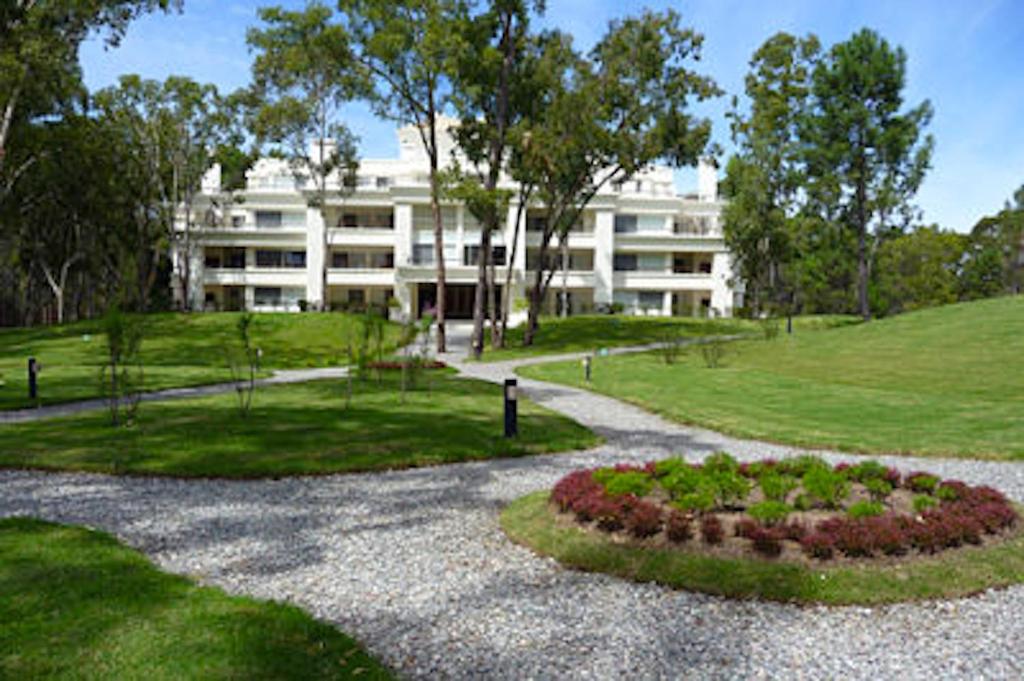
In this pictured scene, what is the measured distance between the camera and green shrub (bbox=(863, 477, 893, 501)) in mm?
6973

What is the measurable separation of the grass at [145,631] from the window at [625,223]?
166 feet

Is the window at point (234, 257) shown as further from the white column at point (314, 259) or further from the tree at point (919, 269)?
the tree at point (919, 269)

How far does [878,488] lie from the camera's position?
6.97 metres

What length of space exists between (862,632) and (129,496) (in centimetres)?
739

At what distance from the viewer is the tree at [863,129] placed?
41.9 m

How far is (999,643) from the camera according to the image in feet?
14.6

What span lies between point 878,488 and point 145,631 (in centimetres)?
642

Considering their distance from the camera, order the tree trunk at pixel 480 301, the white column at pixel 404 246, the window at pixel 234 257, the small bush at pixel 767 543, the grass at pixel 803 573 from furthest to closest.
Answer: the window at pixel 234 257, the white column at pixel 404 246, the tree trunk at pixel 480 301, the small bush at pixel 767 543, the grass at pixel 803 573

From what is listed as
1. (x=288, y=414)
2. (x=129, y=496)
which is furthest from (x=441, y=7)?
(x=129, y=496)

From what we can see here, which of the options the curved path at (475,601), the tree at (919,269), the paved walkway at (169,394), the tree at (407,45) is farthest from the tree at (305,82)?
the tree at (919,269)

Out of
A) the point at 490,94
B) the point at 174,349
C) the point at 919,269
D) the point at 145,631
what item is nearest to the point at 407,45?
the point at 490,94

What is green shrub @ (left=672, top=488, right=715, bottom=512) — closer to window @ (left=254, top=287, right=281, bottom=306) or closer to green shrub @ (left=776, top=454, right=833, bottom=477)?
green shrub @ (left=776, top=454, right=833, bottom=477)

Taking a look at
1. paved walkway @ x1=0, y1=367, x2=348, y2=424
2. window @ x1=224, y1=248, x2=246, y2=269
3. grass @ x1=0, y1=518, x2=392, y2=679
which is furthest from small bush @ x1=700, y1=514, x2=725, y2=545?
window @ x1=224, y1=248, x2=246, y2=269

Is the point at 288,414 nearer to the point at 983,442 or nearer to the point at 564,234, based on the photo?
the point at 983,442
